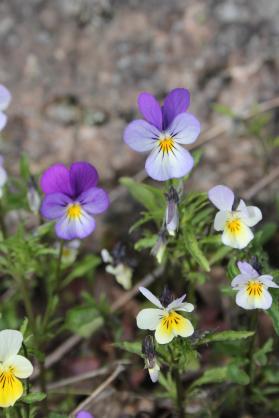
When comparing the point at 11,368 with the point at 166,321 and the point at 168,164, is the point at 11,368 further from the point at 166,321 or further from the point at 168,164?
the point at 168,164

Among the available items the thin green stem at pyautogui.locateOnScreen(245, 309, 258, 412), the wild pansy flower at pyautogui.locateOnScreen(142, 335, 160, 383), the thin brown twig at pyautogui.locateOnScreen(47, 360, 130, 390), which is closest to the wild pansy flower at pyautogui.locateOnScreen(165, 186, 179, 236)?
the wild pansy flower at pyautogui.locateOnScreen(142, 335, 160, 383)

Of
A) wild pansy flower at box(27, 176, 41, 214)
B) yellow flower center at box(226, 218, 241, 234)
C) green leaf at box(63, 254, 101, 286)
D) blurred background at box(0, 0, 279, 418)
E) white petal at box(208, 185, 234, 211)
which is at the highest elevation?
blurred background at box(0, 0, 279, 418)

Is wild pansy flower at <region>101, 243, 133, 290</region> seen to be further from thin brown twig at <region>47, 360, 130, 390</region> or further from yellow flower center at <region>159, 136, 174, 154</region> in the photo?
yellow flower center at <region>159, 136, 174, 154</region>

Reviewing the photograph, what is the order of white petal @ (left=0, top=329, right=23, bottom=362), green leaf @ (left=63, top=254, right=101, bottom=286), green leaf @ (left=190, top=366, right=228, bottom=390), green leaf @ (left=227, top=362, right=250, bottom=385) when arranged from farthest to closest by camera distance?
1. green leaf @ (left=63, top=254, right=101, bottom=286)
2. green leaf @ (left=190, top=366, right=228, bottom=390)
3. green leaf @ (left=227, top=362, right=250, bottom=385)
4. white petal @ (left=0, top=329, right=23, bottom=362)

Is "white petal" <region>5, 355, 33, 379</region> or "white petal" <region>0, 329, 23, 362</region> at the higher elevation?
"white petal" <region>0, 329, 23, 362</region>

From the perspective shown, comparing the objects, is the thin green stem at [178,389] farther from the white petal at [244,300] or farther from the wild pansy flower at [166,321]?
the white petal at [244,300]

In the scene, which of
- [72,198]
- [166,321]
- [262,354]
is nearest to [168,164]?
[72,198]

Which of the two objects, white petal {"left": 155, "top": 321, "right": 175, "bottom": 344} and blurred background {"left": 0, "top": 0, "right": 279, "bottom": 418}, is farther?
blurred background {"left": 0, "top": 0, "right": 279, "bottom": 418}
